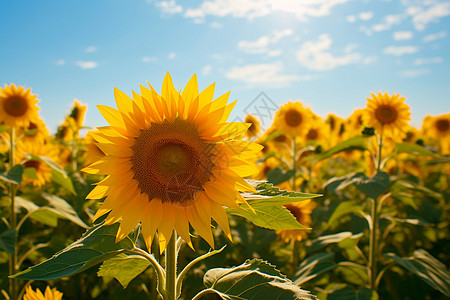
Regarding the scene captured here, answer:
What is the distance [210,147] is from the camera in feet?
4.83

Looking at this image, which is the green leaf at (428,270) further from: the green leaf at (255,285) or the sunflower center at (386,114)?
the green leaf at (255,285)

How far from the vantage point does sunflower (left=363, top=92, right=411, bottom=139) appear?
3958mm

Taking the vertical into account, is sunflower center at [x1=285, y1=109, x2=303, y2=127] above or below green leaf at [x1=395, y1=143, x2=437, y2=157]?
above

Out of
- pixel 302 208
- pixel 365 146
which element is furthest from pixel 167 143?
pixel 302 208

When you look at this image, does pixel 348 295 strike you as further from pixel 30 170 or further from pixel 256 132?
pixel 256 132

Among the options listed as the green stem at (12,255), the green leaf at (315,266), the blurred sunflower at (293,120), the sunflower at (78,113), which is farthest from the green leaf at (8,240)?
the sunflower at (78,113)

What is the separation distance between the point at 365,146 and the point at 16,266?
3.34m

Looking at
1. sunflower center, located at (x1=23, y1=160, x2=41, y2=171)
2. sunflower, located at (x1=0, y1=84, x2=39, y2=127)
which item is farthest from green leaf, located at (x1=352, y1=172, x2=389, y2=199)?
sunflower, located at (x1=0, y1=84, x2=39, y2=127)

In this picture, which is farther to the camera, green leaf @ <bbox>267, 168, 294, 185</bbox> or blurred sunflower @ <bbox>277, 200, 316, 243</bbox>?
blurred sunflower @ <bbox>277, 200, 316, 243</bbox>

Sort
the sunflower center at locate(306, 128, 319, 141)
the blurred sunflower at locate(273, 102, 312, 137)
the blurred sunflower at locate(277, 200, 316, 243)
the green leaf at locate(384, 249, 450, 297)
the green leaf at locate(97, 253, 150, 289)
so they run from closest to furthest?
the green leaf at locate(97, 253, 150, 289) → the green leaf at locate(384, 249, 450, 297) → the blurred sunflower at locate(277, 200, 316, 243) → the blurred sunflower at locate(273, 102, 312, 137) → the sunflower center at locate(306, 128, 319, 141)

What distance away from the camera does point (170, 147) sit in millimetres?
1557

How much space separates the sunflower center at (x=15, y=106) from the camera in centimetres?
449

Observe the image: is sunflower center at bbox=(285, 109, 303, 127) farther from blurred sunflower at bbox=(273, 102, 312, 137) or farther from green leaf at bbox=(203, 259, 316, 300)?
green leaf at bbox=(203, 259, 316, 300)

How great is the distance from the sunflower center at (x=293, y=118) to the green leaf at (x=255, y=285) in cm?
391
